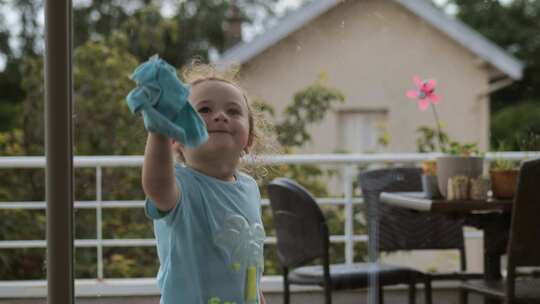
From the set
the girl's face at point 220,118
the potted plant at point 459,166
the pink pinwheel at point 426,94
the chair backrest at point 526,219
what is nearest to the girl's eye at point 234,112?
the girl's face at point 220,118

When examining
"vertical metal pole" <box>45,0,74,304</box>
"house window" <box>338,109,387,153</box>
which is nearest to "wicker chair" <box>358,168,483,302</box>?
"house window" <box>338,109,387,153</box>

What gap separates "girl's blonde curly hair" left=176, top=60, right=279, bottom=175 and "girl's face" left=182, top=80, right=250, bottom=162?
3 centimetres

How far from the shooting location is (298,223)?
2215 millimetres

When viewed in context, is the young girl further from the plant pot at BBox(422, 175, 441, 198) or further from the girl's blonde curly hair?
the plant pot at BBox(422, 175, 441, 198)

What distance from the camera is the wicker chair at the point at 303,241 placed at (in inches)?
86.2

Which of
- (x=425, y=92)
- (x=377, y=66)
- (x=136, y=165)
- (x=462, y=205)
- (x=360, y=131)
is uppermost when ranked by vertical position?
(x=377, y=66)

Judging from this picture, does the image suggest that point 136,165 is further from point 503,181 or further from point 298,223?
point 503,181

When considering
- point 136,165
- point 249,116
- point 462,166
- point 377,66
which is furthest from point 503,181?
point 249,116

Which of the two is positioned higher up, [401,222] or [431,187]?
[431,187]

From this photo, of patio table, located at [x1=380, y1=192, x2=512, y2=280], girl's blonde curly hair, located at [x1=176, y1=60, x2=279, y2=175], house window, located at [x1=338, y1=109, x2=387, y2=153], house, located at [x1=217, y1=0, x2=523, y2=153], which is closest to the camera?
girl's blonde curly hair, located at [x1=176, y1=60, x2=279, y2=175]

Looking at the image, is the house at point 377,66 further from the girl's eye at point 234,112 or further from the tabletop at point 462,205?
the girl's eye at point 234,112

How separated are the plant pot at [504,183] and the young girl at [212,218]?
124cm

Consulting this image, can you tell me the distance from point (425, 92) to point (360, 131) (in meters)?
0.95

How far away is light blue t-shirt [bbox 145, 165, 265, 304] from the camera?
3.19 ft
